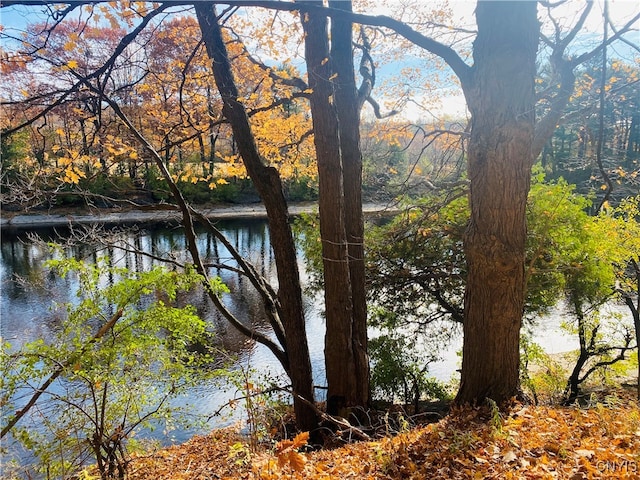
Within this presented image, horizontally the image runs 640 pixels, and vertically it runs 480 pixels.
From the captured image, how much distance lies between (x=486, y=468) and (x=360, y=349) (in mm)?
3161

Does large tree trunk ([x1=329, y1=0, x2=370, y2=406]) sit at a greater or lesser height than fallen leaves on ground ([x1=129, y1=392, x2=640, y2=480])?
greater

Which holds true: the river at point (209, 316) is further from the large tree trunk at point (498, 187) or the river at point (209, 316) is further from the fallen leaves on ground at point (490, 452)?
the large tree trunk at point (498, 187)

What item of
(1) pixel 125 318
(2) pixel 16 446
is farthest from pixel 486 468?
(2) pixel 16 446

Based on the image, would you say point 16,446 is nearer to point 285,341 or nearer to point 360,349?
point 285,341

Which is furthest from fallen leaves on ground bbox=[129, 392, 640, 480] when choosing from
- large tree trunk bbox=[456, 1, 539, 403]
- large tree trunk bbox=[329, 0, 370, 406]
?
large tree trunk bbox=[329, 0, 370, 406]

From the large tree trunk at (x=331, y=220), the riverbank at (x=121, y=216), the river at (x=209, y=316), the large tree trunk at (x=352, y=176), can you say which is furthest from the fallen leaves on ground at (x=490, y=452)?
the riverbank at (x=121, y=216)

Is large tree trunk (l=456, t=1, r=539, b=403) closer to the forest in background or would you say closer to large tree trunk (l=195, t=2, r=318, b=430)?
the forest in background

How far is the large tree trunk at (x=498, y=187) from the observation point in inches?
126

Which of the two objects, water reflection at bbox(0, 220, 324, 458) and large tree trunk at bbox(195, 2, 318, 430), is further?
water reflection at bbox(0, 220, 324, 458)

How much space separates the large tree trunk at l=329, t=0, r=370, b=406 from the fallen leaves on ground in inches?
70.8

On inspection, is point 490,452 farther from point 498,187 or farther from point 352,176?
point 352,176

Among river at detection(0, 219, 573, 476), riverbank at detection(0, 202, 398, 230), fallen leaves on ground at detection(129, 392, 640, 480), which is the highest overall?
riverbank at detection(0, 202, 398, 230)

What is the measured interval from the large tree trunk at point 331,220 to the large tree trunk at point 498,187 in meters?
1.71

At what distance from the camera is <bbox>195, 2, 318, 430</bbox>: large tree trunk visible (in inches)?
191
